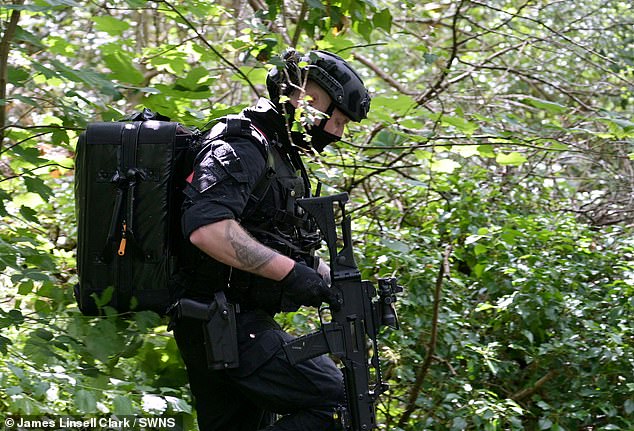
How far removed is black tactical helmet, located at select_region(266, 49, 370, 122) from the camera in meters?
3.21

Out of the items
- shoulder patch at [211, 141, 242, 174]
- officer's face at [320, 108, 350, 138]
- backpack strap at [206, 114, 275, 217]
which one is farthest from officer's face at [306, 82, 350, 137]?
shoulder patch at [211, 141, 242, 174]

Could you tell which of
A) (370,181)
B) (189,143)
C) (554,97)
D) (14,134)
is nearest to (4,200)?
(14,134)

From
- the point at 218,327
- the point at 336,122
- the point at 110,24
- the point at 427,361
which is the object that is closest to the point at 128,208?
the point at 218,327

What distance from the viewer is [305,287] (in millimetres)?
2863

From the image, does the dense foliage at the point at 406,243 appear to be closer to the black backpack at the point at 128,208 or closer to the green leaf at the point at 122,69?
the green leaf at the point at 122,69

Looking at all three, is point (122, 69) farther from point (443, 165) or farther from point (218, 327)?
point (443, 165)

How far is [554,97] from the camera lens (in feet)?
25.5

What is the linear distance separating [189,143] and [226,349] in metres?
0.80

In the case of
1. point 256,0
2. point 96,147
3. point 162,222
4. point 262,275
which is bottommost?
point 262,275

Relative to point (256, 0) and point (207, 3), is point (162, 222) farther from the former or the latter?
point (256, 0)

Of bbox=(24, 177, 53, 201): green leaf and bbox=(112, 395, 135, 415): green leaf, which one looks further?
bbox=(24, 177, 53, 201): green leaf

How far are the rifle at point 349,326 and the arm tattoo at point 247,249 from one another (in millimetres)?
263

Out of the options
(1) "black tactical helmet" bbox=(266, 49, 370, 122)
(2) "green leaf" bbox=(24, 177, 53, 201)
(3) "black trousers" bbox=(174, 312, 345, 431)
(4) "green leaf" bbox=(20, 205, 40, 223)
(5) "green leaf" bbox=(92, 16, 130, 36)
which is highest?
A: (5) "green leaf" bbox=(92, 16, 130, 36)

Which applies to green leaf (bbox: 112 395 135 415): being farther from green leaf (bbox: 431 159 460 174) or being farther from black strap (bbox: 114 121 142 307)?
green leaf (bbox: 431 159 460 174)
